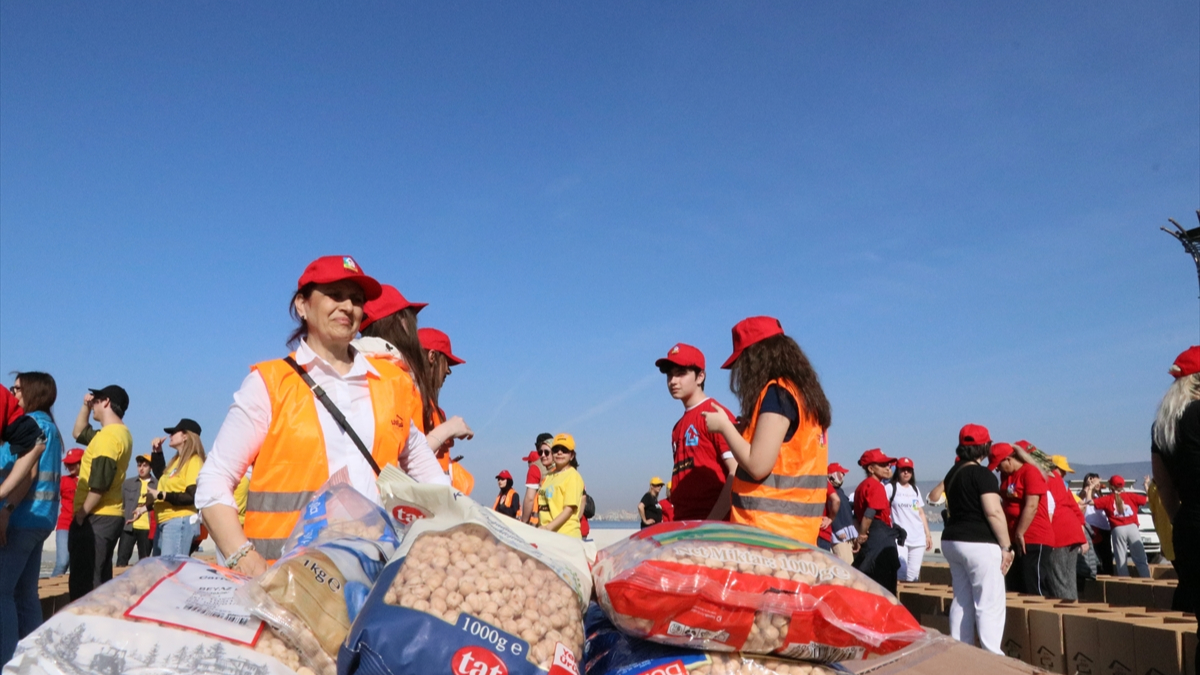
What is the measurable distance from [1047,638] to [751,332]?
303 cm

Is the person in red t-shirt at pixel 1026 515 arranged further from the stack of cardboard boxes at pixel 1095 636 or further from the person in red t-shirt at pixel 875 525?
the stack of cardboard boxes at pixel 1095 636

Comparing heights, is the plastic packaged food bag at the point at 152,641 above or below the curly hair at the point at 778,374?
below

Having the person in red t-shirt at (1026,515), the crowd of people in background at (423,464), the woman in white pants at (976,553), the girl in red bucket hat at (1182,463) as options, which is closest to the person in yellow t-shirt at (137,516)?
the crowd of people in background at (423,464)

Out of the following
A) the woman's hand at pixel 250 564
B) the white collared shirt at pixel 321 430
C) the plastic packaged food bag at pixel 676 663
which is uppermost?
the white collared shirt at pixel 321 430

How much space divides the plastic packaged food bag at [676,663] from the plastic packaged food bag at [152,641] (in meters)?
0.49

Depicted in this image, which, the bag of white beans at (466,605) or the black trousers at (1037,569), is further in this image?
the black trousers at (1037,569)

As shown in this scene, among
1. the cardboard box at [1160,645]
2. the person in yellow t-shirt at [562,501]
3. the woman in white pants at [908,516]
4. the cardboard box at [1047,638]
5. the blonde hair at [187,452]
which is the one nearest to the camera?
the cardboard box at [1160,645]

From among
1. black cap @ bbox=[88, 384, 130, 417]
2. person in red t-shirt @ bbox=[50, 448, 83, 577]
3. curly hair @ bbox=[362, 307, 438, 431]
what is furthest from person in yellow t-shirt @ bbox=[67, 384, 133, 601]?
curly hair @ bbox=[362, 307, 438, 431]

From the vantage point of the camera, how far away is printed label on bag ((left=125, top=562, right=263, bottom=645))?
3.93ft

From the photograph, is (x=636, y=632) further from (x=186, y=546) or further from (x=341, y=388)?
(x=186, y=546)

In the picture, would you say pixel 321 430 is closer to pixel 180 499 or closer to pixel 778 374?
pixel 778 374

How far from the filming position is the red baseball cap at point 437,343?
3.73 meters

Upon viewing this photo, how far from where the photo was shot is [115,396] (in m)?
6.49

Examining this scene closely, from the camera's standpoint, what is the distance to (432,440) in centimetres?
282
